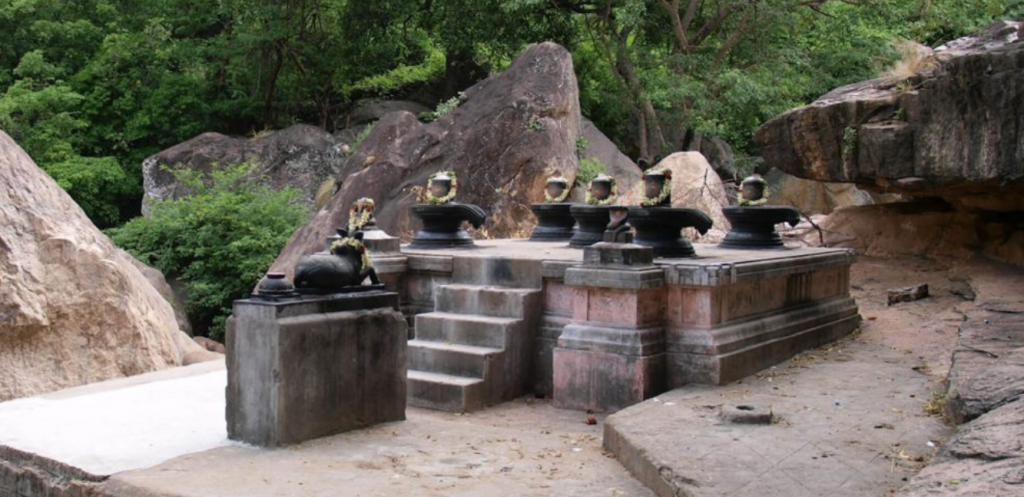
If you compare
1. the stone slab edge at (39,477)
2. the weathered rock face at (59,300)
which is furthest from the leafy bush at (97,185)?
the stone slab edge at (39,477)

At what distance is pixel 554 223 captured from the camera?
11344 millimetres

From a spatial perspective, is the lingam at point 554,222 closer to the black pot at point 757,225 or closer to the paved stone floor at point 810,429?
the black pot at point 757,225

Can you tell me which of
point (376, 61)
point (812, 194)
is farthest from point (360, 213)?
point (812, 194)

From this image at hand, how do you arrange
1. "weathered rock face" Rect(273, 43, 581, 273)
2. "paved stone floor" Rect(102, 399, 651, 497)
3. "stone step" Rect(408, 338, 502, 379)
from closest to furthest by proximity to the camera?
1. "paved stone floor" Rect(102, 399, 651, 497)
2. "stone step" Rect(408, 338, 502, 379)
3. "weathered rock face" Rect(273, 43, 581, 273)

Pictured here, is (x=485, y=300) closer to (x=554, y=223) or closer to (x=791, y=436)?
(x=554, y=223)

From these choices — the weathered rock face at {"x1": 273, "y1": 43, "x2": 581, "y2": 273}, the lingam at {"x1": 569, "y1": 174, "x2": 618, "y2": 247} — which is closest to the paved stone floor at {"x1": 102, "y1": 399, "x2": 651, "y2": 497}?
the lingam at {"x1": 569, "y1": 174, "x2": 618, "y2": 247}

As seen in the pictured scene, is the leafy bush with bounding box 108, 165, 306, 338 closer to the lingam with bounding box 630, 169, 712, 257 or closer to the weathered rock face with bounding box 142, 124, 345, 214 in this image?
the weathered rock face with bounding box 142, 124, 345, 214

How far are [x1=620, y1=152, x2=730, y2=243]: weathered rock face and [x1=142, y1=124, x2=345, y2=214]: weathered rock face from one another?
747 centimetres

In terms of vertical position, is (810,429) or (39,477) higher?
(810,429)

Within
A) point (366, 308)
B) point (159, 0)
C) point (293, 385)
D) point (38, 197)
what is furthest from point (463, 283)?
point (159, 0)

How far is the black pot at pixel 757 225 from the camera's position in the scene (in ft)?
33.2

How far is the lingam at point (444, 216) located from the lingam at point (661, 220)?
2.03 meters

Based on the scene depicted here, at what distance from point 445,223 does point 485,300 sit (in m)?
1.91

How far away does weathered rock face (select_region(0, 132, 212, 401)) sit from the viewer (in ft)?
26.4
